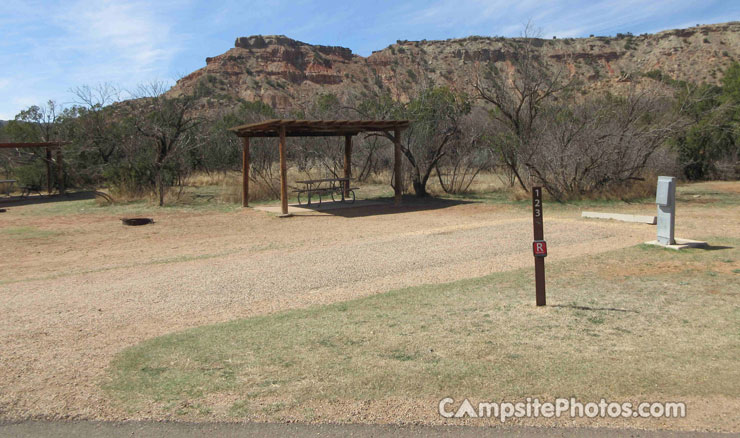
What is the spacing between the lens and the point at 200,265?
8.82 meters

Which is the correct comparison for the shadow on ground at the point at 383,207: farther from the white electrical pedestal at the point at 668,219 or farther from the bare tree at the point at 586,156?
the white electrical pedestal at the point at 668,219

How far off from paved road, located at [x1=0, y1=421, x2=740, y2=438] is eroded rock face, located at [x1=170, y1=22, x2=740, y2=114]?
55.4 metres

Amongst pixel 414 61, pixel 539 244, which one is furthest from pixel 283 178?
pixel 414 61

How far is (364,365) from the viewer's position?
4367 millimetres

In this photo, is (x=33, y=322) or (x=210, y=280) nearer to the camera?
(x=33, y=322)

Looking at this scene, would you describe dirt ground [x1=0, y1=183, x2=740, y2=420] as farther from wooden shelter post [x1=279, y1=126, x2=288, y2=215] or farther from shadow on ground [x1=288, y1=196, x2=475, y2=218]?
wooden shelter post [x1=279, y1=126, x2=288, y2=215]

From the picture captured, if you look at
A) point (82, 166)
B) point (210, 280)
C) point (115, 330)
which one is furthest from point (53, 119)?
point (115, 330)

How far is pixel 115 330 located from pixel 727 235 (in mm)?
9661

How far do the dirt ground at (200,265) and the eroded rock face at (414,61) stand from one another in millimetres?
45667

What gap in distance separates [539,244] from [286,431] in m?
3.07

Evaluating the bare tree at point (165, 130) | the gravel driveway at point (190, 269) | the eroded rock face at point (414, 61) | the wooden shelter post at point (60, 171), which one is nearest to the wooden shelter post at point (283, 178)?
the gravel driveway at point (190, 269)

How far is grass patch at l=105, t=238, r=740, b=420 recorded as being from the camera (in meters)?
3.87

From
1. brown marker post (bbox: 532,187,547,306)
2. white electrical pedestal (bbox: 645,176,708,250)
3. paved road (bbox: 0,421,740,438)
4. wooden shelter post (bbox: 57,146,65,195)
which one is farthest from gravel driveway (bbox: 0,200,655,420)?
wooden shelter post (bbox: 57,146,65,195)

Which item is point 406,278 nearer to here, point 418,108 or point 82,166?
point 418,108
